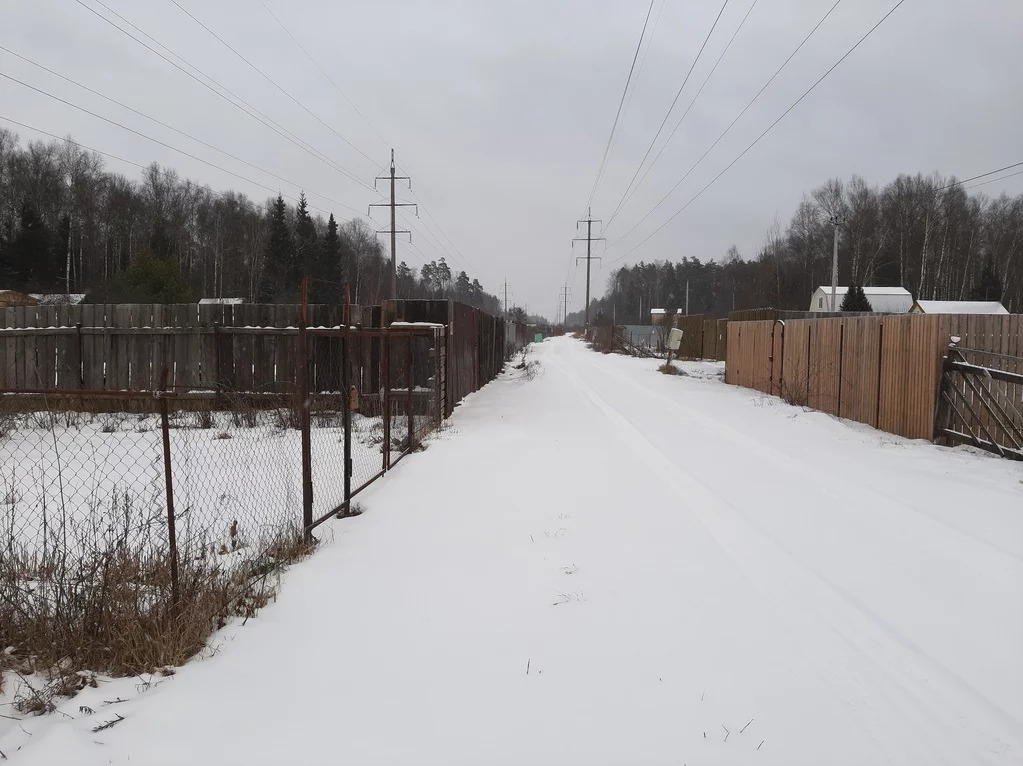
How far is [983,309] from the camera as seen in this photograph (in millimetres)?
44156

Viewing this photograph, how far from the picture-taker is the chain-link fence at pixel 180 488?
3.38 meters

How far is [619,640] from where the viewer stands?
141 inches

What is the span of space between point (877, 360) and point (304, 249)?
5437cm

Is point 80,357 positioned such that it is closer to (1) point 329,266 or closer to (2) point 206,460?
(2) point 206,460

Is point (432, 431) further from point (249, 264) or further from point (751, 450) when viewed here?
point (249, 264)

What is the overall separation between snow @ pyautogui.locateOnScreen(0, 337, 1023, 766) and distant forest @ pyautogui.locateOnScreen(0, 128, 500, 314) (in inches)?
1479

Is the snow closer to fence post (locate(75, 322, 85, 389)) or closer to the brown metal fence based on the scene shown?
the brown metal fence

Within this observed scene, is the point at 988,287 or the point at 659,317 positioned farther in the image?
the point at 988,287

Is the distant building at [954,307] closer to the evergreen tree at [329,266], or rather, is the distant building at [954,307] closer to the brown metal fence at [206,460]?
the brown metal fence at [206,460]

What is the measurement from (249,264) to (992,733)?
2754 inches

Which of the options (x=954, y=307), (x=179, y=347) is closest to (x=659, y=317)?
(x=954, y=307)

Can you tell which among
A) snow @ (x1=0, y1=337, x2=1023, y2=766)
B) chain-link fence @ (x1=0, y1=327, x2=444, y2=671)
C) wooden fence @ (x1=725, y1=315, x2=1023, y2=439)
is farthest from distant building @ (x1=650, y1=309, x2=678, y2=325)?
snow @ (x1=0, y1=337, x2=1023, y2=766)

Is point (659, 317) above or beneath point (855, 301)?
beneath

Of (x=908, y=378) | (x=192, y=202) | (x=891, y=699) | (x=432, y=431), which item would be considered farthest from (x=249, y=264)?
(x=891, y=699)
